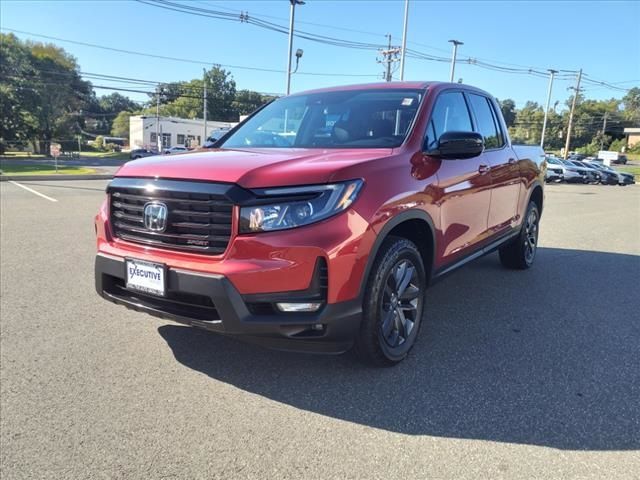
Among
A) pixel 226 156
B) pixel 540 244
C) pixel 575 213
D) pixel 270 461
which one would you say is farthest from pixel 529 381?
pixel 575 213

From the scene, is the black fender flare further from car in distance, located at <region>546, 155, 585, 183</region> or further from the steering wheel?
car in distance, located at <region>546, 155, 585, 183</region>

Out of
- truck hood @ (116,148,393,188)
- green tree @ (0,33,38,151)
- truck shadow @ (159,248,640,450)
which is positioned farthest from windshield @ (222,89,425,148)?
green tree @ (0,33,38,151)

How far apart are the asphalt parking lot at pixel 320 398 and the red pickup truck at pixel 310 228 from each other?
16.1 inches

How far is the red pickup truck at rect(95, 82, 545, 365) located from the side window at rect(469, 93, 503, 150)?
2.29 ft

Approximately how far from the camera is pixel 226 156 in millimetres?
3182

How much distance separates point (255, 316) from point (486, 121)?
337 centimetres

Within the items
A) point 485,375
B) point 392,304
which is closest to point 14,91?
point 392,304

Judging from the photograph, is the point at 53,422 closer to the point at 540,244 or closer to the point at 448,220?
the point at 448,220

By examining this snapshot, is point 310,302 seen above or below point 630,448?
above

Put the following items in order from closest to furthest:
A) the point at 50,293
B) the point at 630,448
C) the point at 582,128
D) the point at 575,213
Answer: the point at 630,448 → the point at 50,293 → the point at 575,213 → the point at 582,128

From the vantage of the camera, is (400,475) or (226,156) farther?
(226,156)

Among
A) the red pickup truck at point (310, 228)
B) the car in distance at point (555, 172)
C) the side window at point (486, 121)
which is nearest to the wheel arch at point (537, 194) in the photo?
the side window at point (486, 121)

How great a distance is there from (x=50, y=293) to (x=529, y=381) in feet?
14.2

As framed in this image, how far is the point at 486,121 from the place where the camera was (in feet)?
15.8
